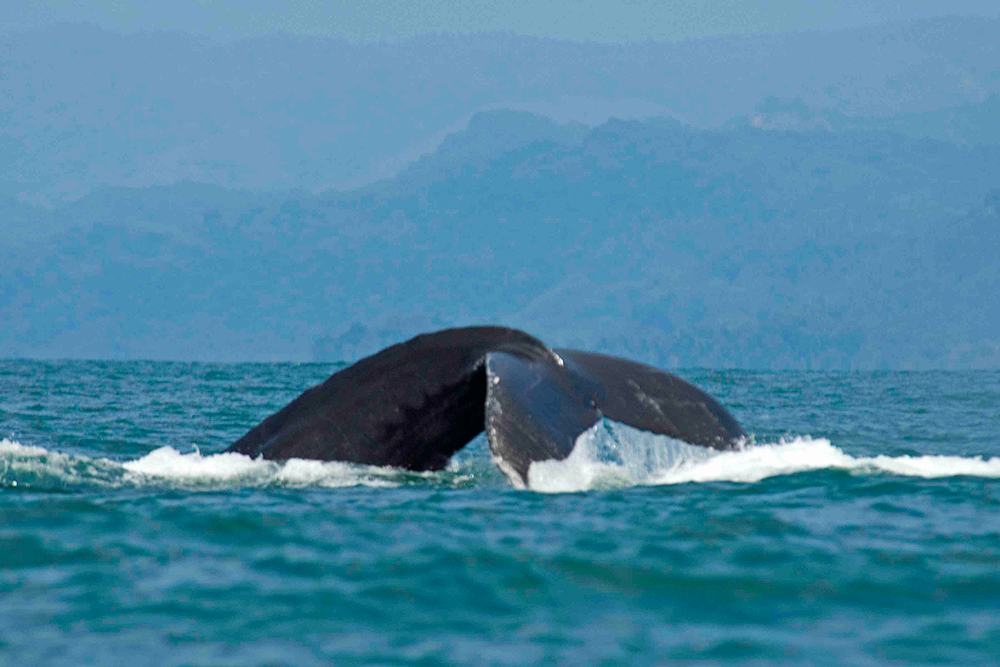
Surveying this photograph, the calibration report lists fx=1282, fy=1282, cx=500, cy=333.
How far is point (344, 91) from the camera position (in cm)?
17538

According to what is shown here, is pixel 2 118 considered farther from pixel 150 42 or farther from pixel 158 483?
pixel 158 483

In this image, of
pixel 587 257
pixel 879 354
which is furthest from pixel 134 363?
pixel 587 257

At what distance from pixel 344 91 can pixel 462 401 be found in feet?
564

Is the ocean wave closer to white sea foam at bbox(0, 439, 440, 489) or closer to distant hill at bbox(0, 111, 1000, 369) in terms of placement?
white sea foam at bbox(0, 439, 440, 489)

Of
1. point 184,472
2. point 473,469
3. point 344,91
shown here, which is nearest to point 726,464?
point 473,469

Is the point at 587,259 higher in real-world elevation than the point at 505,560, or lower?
higher

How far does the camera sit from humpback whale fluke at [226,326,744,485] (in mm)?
7727

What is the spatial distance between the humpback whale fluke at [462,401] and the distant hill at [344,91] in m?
129

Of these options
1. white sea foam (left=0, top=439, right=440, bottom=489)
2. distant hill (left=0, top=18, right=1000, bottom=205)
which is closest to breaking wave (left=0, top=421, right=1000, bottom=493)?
white sea foam (left=0, top=439, right=440, bottom=489)

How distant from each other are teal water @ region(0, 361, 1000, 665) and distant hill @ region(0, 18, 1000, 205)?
420ft

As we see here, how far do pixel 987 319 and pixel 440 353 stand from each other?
77811 millimetres

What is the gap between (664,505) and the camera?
812 cm

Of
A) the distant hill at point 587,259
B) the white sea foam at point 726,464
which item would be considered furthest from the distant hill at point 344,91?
the white sea foam at point 726,464

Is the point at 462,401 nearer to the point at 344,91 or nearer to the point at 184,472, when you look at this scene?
the point at 184,472
